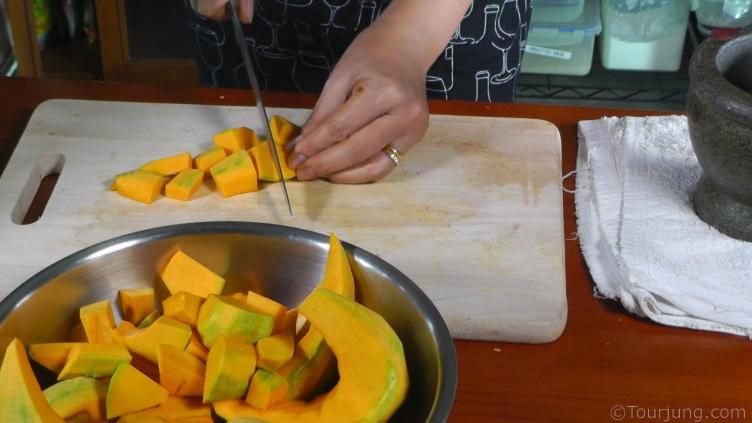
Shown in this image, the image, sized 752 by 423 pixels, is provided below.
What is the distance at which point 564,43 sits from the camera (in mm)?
2023

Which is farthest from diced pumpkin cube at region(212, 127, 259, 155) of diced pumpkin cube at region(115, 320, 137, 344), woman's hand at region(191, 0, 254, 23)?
diced pumpkin cube at region(115, 320, 137, 344)

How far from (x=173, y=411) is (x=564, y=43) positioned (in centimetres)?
154

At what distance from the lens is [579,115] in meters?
1.26

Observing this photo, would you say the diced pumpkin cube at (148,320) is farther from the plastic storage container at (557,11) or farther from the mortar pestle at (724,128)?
the plastic storage container at (557,11)

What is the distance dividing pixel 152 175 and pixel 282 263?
1.06 ft

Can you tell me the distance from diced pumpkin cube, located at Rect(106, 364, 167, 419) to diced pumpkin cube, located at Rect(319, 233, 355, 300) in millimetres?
165

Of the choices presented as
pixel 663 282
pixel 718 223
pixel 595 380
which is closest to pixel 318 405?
pixel 595 380

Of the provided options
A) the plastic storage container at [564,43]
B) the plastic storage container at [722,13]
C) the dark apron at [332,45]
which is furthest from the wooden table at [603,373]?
the plastic storage container at [722,13]

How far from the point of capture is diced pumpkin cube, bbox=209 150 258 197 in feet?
3.51

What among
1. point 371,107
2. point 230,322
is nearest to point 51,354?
point 230,322

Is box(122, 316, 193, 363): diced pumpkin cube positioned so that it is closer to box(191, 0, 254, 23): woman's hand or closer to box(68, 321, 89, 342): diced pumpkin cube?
box(68, 321, 89, 342): diced pumpkin cube

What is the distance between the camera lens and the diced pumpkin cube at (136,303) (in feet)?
2.71

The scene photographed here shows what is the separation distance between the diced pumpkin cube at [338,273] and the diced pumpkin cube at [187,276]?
0.12 meters

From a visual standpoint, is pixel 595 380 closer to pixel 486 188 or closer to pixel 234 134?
pixel 486 188
